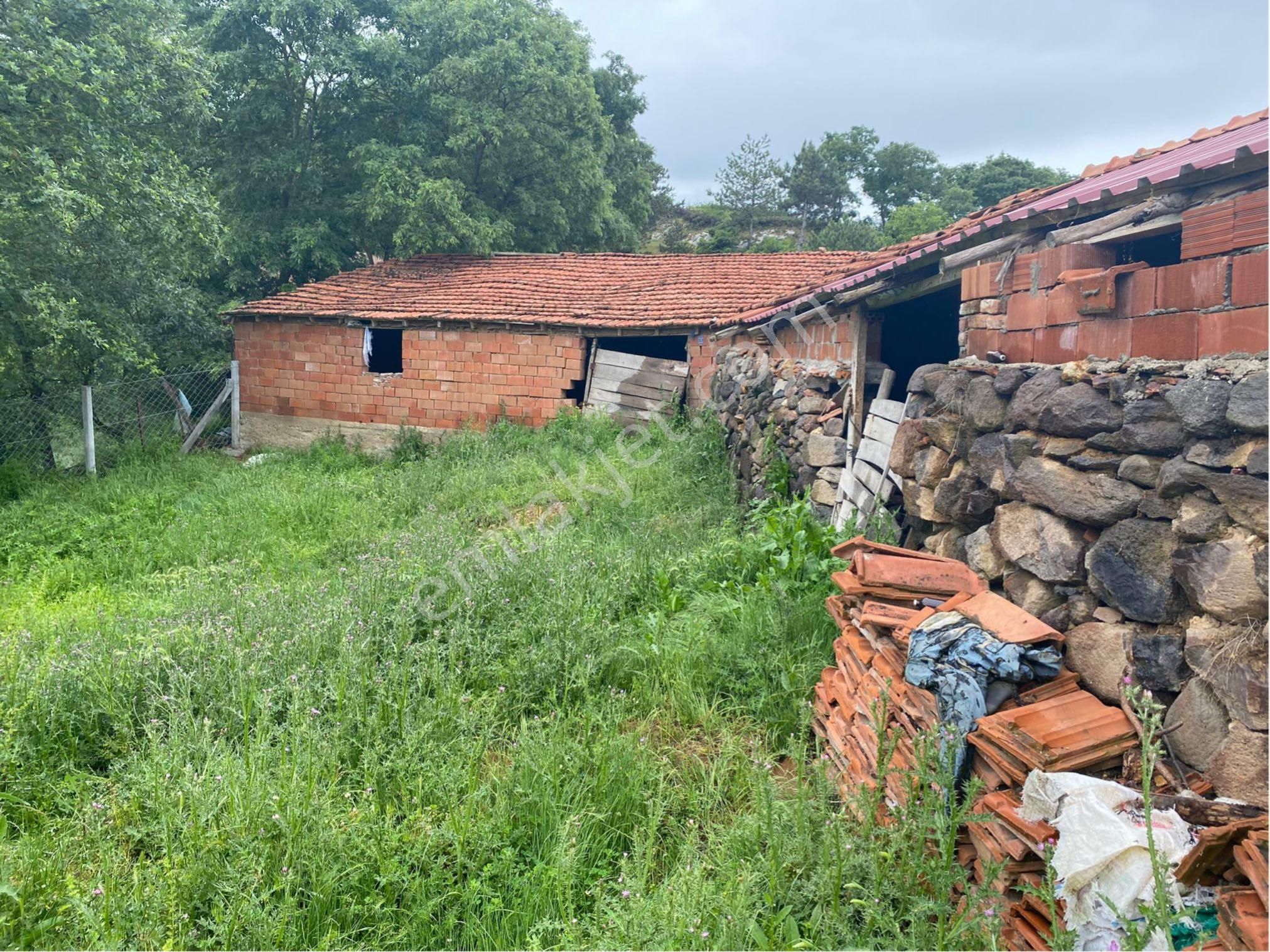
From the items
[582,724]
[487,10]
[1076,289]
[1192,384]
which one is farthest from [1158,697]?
[487,10]

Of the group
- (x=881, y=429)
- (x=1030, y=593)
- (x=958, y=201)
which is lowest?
(x=1030, y=593)

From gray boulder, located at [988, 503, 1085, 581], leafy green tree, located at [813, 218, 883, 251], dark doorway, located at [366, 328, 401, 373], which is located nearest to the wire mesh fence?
dark doorway, located at [366, 328, 401, 373]

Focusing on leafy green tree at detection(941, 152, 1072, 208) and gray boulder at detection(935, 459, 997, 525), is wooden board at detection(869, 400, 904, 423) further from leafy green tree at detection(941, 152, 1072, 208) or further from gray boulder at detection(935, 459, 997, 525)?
leafy green tree at detection(941, 152, 1072, 208)

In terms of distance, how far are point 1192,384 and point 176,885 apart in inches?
166

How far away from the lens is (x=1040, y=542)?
11.5ft

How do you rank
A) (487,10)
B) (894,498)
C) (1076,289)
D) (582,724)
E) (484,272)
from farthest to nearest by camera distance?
(487,10), (484,272), (894,498), (582,724), (1076,289)

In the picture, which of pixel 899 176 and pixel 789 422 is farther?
pixel 899 176

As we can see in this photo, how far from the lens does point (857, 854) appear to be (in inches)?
116

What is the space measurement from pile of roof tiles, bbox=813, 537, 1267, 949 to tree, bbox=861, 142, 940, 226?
34447mm

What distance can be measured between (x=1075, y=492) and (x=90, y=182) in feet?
38.1

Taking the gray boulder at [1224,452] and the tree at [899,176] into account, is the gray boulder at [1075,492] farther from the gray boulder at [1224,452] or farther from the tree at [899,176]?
the tree at [899,176]

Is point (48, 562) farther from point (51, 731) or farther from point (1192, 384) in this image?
point (1192, 384)

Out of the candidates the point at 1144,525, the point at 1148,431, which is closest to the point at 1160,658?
the point at 1144,525

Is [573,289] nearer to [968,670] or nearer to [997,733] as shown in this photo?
[968,670]
